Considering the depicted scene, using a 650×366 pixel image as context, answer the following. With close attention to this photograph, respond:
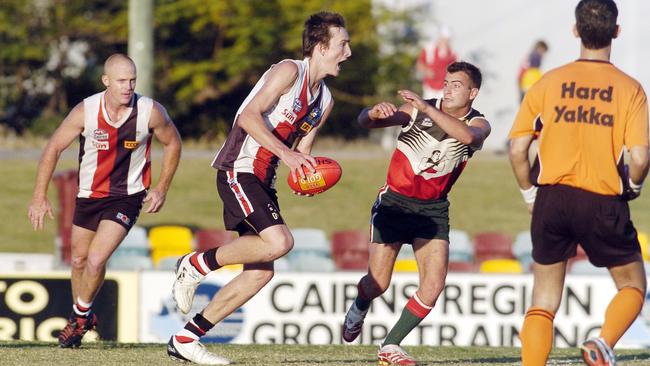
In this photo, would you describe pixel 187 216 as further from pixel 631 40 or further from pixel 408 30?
pixel 631 40

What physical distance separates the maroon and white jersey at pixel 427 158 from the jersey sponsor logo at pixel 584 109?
1.77 meters

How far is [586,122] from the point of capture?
5.87 m

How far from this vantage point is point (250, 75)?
22781 mm

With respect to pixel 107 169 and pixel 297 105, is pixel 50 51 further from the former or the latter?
pixel 297 105

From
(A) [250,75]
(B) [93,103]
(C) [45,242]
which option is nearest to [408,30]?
(A) [250,75]

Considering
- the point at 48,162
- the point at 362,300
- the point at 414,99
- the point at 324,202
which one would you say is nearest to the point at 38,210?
the point at 48,162

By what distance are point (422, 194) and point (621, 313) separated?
1.93m

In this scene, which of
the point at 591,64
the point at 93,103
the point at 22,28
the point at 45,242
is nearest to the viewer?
the point at 591,64

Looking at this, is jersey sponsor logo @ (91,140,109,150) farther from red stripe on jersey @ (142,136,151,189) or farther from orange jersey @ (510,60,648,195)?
orange jersey @ (510,60,648,195)

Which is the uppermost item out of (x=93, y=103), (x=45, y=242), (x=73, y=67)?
(x=73, y=67)

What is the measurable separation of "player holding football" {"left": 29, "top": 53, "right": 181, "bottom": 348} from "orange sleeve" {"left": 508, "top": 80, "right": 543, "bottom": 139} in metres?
2.89

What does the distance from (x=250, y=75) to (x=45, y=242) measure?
6.35m

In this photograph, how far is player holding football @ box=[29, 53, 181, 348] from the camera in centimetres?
816

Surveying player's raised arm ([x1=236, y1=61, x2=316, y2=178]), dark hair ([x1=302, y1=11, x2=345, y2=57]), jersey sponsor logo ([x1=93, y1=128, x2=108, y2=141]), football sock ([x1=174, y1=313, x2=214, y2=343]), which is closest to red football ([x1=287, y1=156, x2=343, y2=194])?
player's raised arm ([x1=236, y1=61, x2=316, y2=178])
